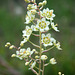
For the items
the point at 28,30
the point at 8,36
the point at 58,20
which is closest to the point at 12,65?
the point at 8,36

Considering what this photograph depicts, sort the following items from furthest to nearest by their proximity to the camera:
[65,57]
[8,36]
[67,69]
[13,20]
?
[13,20] < [8,36] < [65,57] < [67,69]

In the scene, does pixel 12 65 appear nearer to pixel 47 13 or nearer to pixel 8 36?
pixel 8 36

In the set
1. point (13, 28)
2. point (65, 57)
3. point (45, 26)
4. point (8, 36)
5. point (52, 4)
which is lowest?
point (45, 26)

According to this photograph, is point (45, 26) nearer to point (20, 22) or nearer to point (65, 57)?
point (65, 57)

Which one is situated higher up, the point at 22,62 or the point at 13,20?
the point at 13,20

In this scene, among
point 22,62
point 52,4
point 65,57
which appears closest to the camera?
point 65,57

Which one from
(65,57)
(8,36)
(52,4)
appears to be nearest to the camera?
(65,57)

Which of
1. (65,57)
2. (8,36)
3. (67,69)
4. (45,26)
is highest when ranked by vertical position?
(8,36)

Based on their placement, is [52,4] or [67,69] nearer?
[67,69]

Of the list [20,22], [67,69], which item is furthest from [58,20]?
[67,69]
